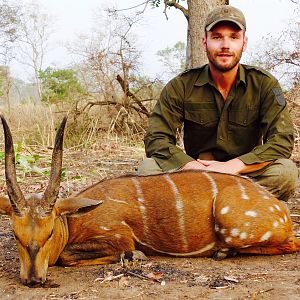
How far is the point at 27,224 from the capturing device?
338cm

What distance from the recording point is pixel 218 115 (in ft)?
16.1

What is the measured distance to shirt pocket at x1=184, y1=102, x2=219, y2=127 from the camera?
16.1ft

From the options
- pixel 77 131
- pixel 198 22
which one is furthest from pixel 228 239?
pixel 77 131

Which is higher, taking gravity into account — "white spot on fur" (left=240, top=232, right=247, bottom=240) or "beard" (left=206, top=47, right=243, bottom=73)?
"beard" (left=206, top=47, right=243, bottom=73)

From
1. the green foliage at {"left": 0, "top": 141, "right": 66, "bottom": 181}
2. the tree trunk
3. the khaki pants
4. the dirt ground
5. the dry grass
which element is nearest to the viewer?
the dirt ground

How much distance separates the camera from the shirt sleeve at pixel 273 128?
176 inches

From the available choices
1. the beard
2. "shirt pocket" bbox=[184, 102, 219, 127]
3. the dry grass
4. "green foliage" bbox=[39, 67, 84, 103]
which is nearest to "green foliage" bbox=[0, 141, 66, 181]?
the dry grass

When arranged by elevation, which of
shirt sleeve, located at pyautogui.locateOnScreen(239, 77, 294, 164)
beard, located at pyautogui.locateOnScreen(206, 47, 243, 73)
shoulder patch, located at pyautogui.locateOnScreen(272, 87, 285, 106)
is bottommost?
shirt sleeve, located at pyautogui.locateOnScreen(239, 77, 294, 164)

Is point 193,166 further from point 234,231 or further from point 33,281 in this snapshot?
point 33,281

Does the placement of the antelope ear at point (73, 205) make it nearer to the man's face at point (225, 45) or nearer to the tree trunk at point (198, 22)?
the man's face at point (225, 45)

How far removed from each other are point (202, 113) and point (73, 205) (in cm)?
175

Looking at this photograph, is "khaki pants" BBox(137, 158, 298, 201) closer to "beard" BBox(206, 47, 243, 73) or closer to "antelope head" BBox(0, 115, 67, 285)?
"beard" BBox(206, 47, 243, 73)

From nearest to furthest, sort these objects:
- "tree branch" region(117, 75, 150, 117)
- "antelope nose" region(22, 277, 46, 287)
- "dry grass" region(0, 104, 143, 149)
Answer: "antelope nose" region(22, 277, 46, 287) < "dry grass" region(0, 104, 143, 149) < "tree branch" region(117, 75, 150, 117)

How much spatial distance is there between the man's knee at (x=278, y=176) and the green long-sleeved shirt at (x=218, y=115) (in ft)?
0.36
